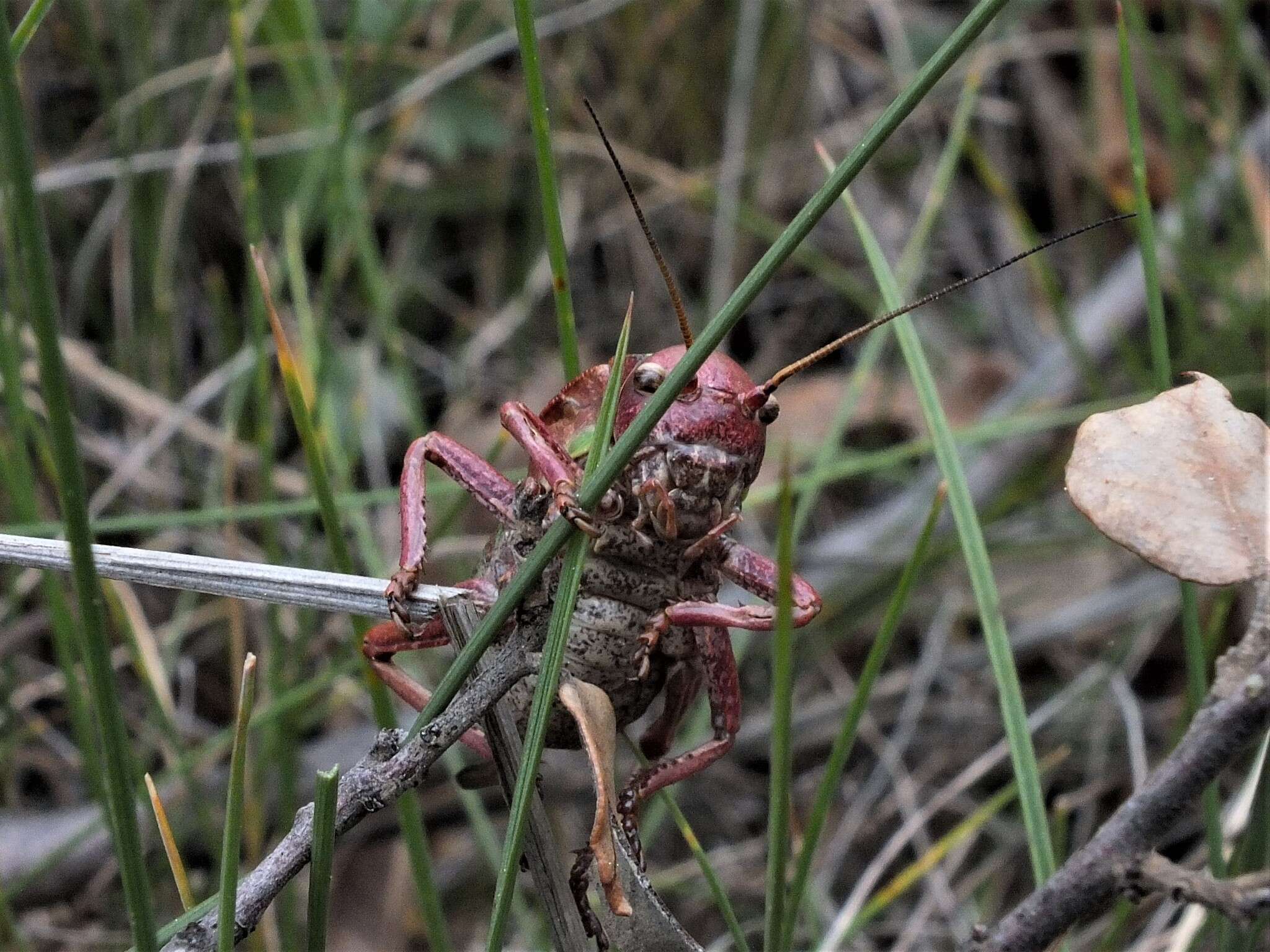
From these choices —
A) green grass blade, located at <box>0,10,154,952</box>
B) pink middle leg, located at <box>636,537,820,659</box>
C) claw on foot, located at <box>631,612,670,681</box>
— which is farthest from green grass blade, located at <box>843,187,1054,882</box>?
green grass blade, located at <box>0,10,154,952</box>

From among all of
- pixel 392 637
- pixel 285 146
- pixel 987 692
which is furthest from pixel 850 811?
pixel 285 146

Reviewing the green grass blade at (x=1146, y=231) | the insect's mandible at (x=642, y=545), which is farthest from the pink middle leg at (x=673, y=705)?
the green grass blade at (x=1146, y=231)

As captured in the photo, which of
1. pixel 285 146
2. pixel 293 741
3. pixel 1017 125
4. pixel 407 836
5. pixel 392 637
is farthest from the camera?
pixel 1017 125

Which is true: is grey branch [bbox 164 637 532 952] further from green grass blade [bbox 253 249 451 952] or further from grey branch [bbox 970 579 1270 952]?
grey branch [bbox 970 579 1270 952]

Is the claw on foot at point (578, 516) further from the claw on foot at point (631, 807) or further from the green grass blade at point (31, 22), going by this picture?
the green grass blade at point (31, 22)

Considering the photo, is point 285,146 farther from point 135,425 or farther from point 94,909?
point 94,909

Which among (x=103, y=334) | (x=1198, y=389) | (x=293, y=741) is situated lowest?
(x=293, y=741)

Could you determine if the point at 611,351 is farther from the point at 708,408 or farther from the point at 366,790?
the point at 366,790
